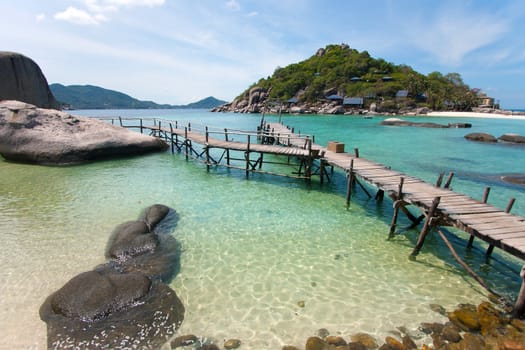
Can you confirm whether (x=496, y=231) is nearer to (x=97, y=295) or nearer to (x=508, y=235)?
(x=508, y=235)

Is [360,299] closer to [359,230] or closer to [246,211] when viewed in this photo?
[359,230]

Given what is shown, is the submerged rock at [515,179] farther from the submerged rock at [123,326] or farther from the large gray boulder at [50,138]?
the large gray boulder at [50,138]

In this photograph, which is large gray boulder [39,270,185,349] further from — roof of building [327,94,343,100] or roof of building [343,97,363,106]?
roof of building [327,94,343,100]

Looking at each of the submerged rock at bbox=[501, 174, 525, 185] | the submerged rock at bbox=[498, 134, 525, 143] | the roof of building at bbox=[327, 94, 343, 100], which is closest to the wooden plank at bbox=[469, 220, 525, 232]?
the submerged rock at bbox=[501, 174, 525, 185]

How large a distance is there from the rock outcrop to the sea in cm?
1238

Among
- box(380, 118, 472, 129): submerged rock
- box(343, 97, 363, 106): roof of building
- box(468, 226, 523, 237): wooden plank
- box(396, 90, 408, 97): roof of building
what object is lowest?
box(468, 226, 523, 237): wooden plank

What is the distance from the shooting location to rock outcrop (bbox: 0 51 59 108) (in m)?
21.6

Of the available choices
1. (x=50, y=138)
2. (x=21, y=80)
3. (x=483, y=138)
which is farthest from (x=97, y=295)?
(x=483, y=138)

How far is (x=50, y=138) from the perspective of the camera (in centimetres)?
1734

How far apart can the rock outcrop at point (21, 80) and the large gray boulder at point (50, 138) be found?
17.9 ft

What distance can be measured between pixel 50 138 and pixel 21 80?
A: 10229 millimetres

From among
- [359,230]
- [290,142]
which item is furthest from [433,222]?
[290,142]

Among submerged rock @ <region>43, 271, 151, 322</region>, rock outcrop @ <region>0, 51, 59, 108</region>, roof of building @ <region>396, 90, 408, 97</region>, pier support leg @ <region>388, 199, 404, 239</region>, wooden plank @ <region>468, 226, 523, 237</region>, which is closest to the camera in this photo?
submerged rock @ <region>43, 271, 151, 322</region>

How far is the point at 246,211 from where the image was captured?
10.4 m
